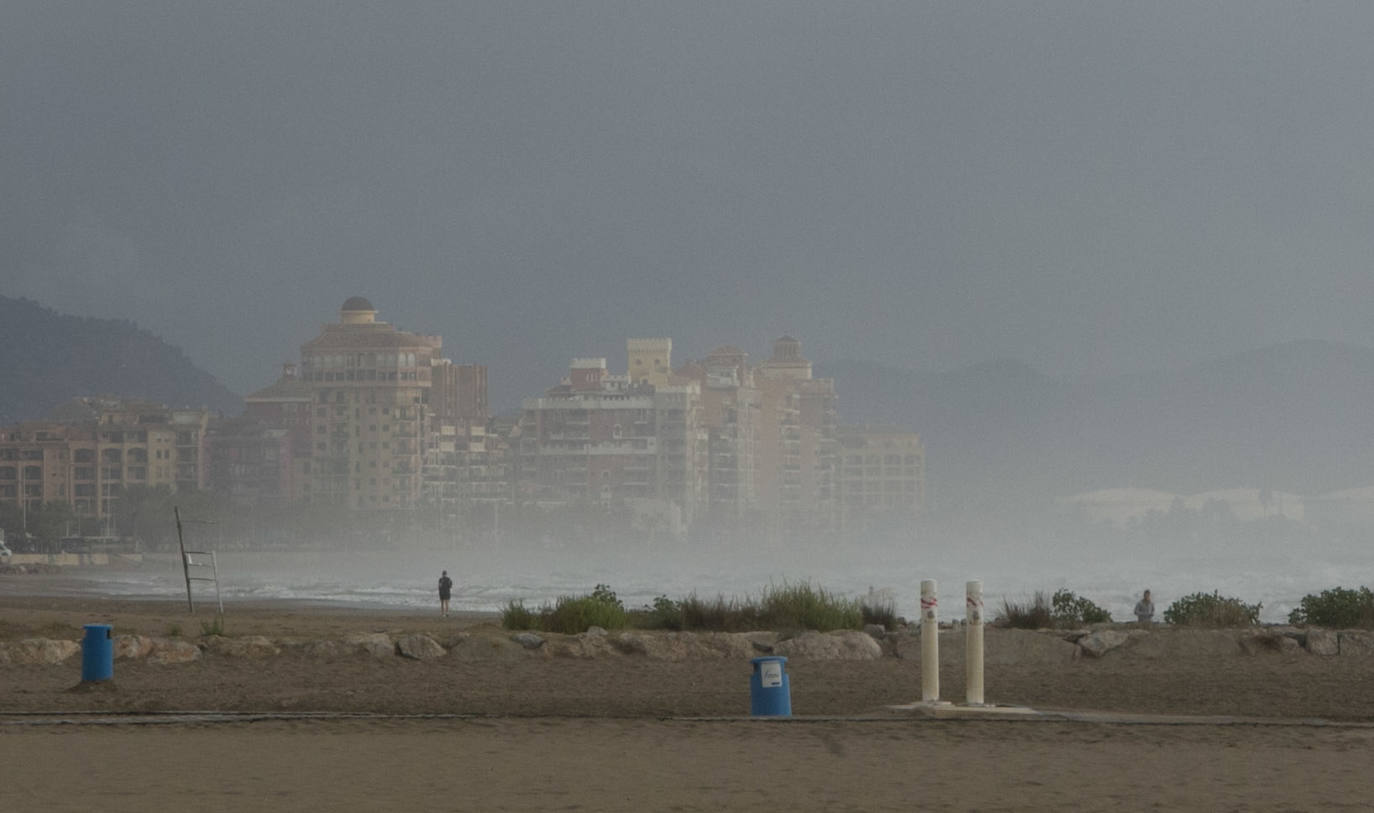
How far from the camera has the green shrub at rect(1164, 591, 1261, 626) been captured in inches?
749

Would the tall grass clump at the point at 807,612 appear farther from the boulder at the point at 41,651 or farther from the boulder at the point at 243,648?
the boulder at the point at 41,651

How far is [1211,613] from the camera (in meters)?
19.3

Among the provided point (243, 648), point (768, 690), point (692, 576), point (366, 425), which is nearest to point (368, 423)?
point (366, 425)

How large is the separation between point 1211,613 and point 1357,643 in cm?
302

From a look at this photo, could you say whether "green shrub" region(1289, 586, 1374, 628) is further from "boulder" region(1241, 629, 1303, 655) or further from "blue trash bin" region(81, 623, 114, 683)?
"blue trash bin" region(81, 623, 114, 683)

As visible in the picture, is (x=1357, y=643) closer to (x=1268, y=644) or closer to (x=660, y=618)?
(x=1268, y=644)

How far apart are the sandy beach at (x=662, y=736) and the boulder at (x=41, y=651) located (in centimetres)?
24

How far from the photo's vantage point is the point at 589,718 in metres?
11.4

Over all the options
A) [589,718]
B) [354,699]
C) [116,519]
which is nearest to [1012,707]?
[589,718]

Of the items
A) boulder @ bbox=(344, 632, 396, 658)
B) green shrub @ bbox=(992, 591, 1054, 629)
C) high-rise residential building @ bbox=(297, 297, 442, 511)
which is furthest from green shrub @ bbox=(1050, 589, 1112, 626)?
high-rise residential building @ bbox=(297, 297, 442, 511)

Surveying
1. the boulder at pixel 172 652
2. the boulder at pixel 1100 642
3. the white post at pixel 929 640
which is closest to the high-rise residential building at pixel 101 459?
the boulder at pixel 172 652

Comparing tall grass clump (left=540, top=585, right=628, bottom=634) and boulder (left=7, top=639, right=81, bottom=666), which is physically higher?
tall grass clump (left=540, top=585, right=628, bottom=634)

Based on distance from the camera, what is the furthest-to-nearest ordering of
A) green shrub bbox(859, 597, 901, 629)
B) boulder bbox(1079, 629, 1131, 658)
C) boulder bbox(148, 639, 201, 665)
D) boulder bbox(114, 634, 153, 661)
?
green shrub bbox(859, 597, 901, 629), boulder bbox(1079, 629, 1131, 658), boulder bbox(148, 639, 201, 665), boulder bbox(114, 634, 153, 661)

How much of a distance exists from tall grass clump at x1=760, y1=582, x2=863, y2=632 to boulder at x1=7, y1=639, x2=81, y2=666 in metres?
6.64
